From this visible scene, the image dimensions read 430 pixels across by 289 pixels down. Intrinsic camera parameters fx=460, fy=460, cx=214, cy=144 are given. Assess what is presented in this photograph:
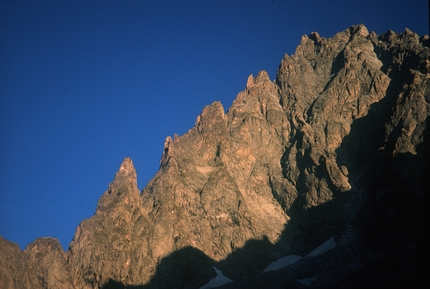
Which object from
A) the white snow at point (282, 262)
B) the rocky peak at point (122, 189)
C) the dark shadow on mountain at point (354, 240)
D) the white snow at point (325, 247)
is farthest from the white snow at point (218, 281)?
the rocky peak at point (122, 189)

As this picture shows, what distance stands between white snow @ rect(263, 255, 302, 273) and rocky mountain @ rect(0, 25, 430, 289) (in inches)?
61.5

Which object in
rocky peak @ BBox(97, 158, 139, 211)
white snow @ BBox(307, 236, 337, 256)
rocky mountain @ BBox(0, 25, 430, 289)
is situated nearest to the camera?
rocky mountain @ BBox(0, 25, 430, 289)

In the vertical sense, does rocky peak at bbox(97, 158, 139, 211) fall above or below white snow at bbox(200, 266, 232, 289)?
above

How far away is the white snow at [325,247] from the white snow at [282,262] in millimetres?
3687

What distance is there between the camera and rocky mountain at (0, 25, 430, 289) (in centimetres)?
8662

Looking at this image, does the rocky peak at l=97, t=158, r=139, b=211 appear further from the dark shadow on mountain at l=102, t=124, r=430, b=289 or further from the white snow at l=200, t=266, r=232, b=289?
the white snow at l=200, t=266, r=232, b=289

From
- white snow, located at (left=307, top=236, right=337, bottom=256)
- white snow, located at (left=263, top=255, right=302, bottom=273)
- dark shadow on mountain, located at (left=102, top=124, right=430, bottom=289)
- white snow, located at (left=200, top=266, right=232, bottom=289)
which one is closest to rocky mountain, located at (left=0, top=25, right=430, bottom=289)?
dark shadow on mountain, located at (left=102, top=124, right=430, bottom=289)

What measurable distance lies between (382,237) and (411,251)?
6.45 meters

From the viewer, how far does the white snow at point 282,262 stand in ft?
310

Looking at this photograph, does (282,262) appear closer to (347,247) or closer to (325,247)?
(325,247)

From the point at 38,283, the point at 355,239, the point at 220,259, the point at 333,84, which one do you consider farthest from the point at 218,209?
the point at 333,84

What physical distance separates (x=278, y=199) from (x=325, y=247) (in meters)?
23.9

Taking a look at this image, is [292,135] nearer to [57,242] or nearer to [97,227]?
[97,227]

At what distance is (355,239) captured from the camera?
89.9m
